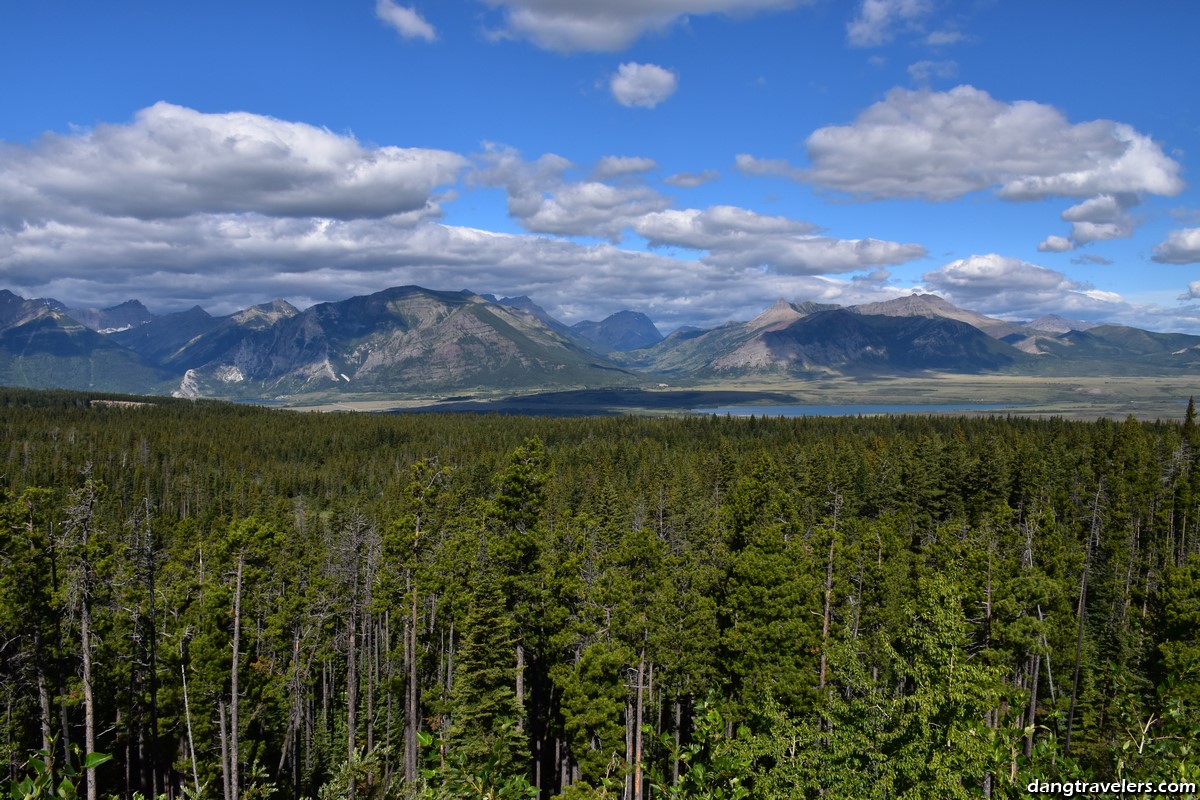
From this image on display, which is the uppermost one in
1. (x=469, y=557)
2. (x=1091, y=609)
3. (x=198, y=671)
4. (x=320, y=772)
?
(x=469, y=557)

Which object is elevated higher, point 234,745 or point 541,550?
point 541,550

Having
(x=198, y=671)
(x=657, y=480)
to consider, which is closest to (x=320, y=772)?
(x=198, y=671)

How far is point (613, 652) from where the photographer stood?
33.6 metres

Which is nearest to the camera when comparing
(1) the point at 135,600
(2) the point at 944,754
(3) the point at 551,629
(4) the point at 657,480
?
(2) the point at 944,754

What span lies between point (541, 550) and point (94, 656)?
78.6 ft

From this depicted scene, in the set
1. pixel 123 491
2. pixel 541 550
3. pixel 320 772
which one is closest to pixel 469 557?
pixel 541 550

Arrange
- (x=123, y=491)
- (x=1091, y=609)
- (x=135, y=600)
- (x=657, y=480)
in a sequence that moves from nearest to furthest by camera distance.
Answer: (x=135, y=600)
(x=1091, y=609)
(x=657, y=480)
(x=123, y=491)

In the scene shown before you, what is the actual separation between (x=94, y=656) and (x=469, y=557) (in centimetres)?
2016

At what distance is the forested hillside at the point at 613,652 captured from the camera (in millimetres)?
15586

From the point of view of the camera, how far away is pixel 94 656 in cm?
3759

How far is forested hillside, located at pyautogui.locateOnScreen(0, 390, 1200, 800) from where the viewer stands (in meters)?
15.6

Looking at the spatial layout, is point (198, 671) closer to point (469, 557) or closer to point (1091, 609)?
point (469, 557)

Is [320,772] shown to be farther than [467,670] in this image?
Yes

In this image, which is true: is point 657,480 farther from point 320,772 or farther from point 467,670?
point 467,670
